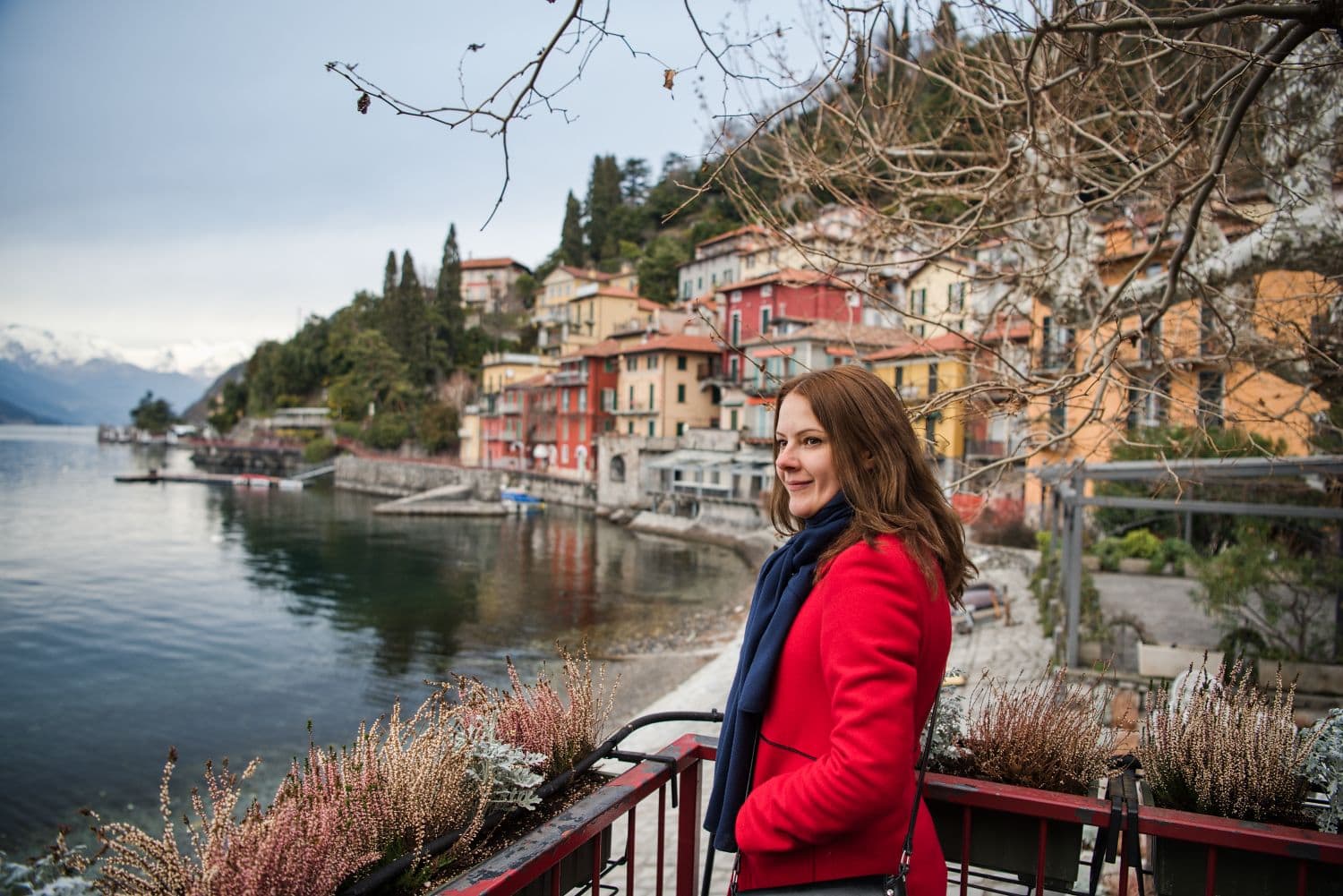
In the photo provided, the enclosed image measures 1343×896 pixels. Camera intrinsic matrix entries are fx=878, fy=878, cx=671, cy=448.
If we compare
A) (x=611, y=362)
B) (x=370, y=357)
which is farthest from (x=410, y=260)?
(x=611, y=362)

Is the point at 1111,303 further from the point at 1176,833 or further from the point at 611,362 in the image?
the point at 611,362

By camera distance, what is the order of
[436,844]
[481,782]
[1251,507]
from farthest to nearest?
1. [1251,507]
2. [481,782]
3. [436,844]

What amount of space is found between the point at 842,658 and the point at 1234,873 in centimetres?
133

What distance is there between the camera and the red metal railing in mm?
1749

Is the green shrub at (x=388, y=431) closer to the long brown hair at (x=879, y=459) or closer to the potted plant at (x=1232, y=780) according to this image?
the potted plant at (x=1232, y=780)

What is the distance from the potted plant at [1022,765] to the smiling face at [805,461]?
989mm

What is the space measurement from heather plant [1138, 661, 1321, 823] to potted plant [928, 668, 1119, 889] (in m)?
0.16

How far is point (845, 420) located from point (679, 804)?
1.16 meters

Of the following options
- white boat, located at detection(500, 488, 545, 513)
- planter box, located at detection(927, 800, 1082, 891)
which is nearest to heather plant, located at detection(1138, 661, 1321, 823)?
planter box, located at detection(927, 800, 1082, 891)

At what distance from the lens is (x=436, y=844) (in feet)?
6.11

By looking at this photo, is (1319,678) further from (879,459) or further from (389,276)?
(389,276)

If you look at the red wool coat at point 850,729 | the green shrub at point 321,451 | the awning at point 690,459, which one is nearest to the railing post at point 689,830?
the red wool coat at point 850,729

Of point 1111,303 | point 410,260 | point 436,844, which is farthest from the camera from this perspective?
point 410,260

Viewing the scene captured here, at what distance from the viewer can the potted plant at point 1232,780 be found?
1947mm
